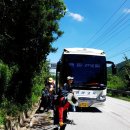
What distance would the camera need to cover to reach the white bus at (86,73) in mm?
20703

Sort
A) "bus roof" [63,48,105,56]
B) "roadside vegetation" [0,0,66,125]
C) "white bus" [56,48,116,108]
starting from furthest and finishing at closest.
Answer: "bus roof" [63,48,105,56] < "white bus" [56,48,116,108] < "roadside vegetation" [0,0,66,125]

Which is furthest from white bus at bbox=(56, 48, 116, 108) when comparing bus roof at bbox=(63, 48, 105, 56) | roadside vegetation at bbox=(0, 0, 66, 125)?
roadside vegetation at bbox=(0, 0, 66, 125)

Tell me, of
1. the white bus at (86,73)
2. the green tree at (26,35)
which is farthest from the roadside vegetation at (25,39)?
the white bus at (86,73)

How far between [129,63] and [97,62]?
3011cm

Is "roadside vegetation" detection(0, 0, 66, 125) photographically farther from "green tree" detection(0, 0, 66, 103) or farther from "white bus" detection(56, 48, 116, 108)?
"white bus" detection(56, 48, 116, 108)

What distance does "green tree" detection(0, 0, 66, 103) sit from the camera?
20406 mm

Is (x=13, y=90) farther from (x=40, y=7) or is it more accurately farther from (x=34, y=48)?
(x=34, y=48)

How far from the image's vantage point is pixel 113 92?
48.5m

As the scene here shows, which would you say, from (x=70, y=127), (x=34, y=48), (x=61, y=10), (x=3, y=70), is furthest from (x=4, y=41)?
(x=70, y=127)

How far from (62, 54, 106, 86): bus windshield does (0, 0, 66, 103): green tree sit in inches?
111

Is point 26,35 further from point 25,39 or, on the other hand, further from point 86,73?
point 86,73

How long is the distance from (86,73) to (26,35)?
6.25 meters

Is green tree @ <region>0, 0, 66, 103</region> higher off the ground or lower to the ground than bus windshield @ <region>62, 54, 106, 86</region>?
higher

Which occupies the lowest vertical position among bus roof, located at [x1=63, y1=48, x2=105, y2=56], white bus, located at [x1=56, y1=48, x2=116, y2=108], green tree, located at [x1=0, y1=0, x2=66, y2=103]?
white bus, located at [x1=56, y1=48, x2=116, y2=108]
